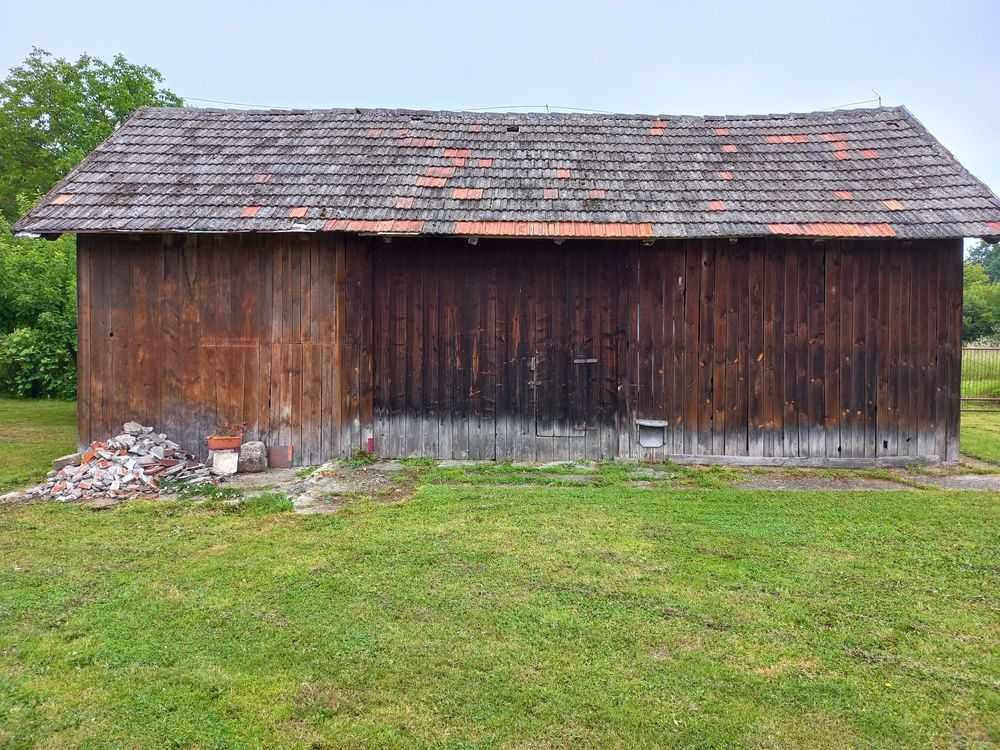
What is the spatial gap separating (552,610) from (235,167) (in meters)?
7.62

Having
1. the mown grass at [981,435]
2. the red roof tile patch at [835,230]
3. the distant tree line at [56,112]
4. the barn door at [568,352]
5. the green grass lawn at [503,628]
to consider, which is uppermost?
the distant tree line at [56,112]

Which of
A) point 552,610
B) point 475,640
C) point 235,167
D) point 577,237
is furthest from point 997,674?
point 235,167

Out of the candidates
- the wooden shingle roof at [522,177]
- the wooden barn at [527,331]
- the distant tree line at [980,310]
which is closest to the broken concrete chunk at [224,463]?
the wooden barn at [527,331]

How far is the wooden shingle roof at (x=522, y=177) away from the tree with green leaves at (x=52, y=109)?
20.3 metres

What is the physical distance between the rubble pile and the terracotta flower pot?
0.88ft

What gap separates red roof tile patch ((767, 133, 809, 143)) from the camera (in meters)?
9.77

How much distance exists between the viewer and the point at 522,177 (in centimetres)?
883

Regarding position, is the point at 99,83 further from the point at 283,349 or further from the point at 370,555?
the point at 370,555

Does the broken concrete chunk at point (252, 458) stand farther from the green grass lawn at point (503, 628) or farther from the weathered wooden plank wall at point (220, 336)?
the green grass lawn at point (503, 628)

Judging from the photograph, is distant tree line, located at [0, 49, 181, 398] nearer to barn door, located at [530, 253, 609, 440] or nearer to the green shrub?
the green shrub

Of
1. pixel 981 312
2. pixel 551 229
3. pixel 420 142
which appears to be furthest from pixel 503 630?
pixel 981 312

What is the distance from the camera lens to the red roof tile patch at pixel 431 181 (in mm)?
8617

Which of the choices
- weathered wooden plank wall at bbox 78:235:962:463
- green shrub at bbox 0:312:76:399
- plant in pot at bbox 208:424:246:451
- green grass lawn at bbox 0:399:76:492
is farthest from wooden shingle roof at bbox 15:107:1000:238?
green shrub at bbox 0:312:76:399

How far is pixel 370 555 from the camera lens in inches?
193
